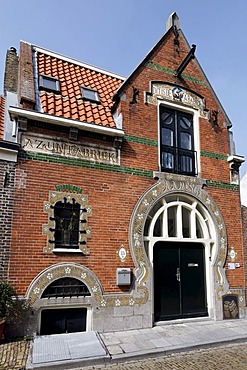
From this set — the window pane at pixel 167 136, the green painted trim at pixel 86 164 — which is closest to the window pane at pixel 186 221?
the green painted trim at pixel 86 164

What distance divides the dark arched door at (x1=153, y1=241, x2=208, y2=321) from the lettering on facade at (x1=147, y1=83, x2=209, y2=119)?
16.0ft

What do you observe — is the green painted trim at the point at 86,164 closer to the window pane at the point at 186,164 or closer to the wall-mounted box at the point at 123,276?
the window pane at the point at 186,164

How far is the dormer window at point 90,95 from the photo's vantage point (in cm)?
926

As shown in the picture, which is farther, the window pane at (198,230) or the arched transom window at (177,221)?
the window pane at (198,230)

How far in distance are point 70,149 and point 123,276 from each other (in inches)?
152

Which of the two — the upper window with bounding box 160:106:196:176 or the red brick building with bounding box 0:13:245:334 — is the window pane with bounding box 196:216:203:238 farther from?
the upper window with bounding box 160:106:196:176

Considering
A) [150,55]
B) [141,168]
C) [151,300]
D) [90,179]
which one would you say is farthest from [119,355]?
[150,55]

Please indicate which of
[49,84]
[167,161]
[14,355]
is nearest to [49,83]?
[49,84]

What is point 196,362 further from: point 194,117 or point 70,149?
point 194,117

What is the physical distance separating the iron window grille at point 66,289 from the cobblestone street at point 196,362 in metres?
1.99

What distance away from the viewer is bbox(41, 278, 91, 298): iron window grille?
23.0 ft

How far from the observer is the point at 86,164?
26.4 feet

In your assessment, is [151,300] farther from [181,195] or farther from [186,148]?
[186,148]

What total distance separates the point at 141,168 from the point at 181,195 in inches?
68.4
